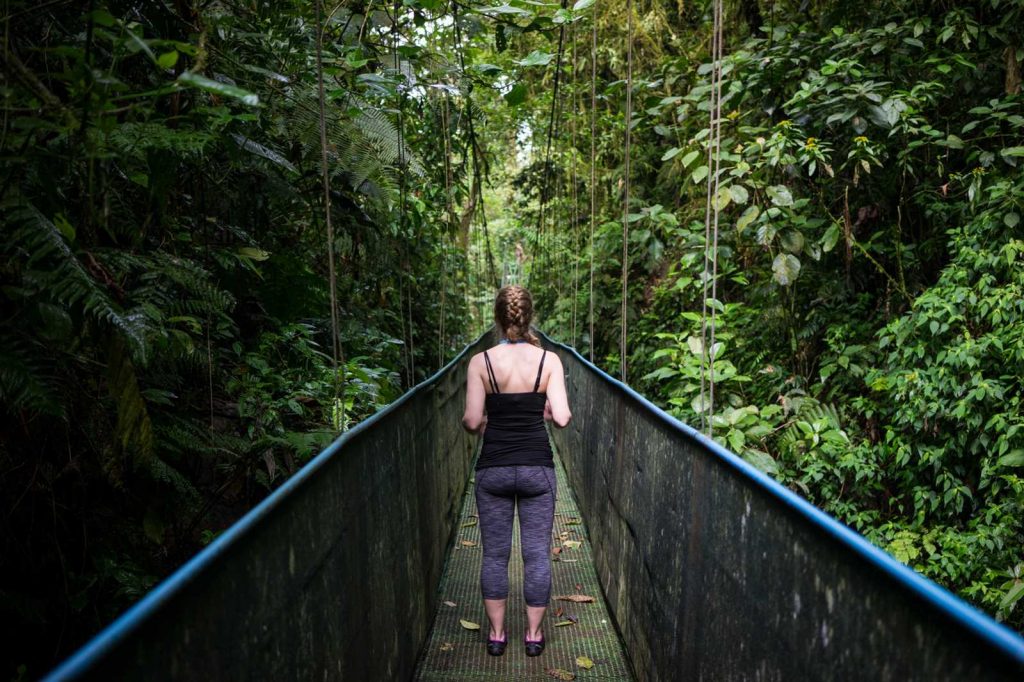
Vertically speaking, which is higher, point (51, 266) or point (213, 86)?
point (213, 86)

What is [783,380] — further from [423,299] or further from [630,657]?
[423,299]

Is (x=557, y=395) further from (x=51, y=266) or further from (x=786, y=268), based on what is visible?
(x=786, y=268)

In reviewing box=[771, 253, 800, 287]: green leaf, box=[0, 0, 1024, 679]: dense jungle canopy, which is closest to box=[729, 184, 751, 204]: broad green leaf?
box=[0, 0, 1024, 679]: dense jungle canopy

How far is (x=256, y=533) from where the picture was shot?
1.04 m

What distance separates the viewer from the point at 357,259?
11.6 feet

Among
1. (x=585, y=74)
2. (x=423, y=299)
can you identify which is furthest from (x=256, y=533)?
(x=585, y=74)

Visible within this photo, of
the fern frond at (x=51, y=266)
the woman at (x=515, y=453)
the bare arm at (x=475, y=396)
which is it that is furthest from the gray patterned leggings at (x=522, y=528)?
the fern frond at (x=51, y=266)

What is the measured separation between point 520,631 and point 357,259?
187 centimetres

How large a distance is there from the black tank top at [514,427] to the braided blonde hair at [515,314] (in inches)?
4.8

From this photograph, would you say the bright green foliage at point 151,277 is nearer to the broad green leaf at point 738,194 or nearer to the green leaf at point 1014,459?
the broad green leaf at point 738,194

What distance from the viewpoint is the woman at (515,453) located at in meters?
2.60

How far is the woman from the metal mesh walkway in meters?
0.08

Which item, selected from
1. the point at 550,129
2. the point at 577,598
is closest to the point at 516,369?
the point at 577,598

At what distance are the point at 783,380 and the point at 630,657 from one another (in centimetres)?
296
